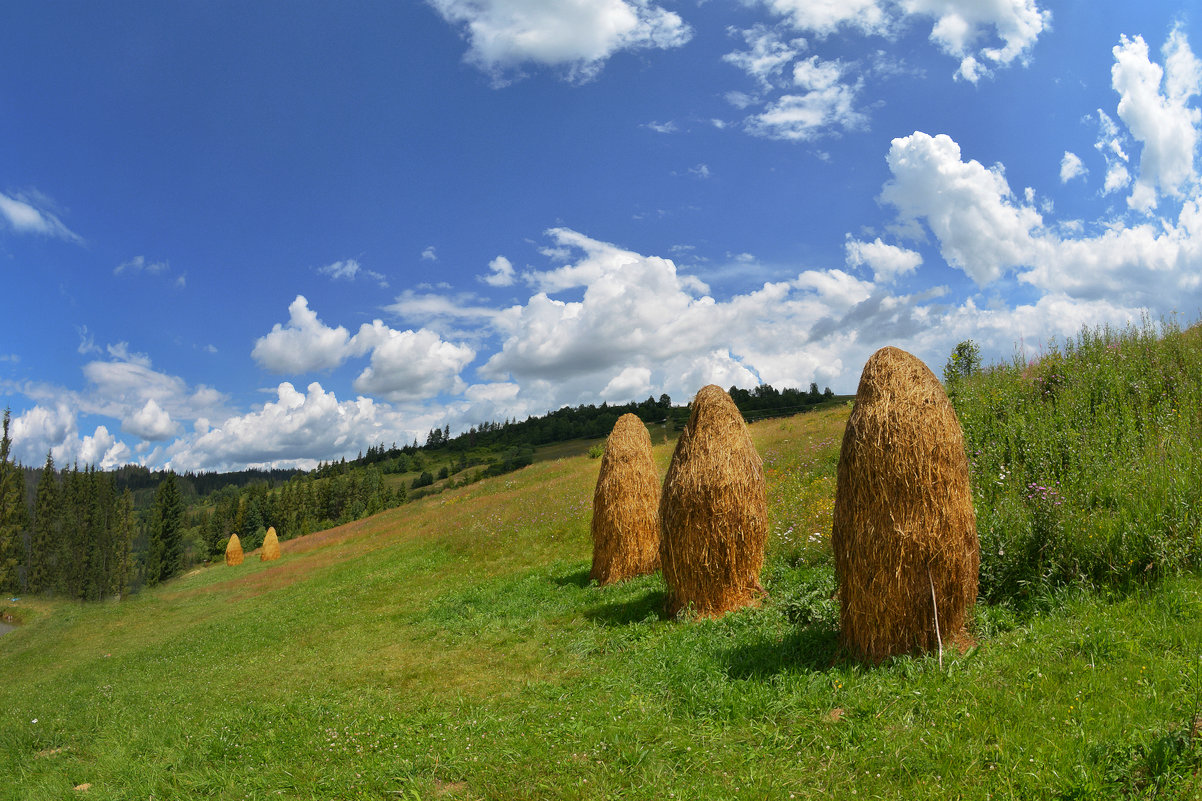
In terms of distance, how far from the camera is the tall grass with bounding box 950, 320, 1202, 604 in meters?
6.79

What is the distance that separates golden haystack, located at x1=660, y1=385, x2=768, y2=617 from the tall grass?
330 centimetres

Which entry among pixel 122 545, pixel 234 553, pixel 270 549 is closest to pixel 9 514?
pixel 122 545

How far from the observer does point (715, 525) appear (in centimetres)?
972

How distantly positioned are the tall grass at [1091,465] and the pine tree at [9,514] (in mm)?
74125

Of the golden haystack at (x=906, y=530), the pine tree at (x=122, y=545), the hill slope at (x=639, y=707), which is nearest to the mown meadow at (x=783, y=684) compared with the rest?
the hill slope at (x=639, y=707)

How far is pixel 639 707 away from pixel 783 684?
160 centimetres

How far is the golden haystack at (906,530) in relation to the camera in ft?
20.3

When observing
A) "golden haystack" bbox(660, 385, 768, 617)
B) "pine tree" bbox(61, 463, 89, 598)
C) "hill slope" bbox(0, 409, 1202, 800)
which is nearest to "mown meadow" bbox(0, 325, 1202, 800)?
"hill slope" bbox(0, 409, 1202, 800)

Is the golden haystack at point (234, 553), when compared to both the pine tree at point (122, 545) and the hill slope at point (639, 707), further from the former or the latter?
the hill slope at point (639, 707)

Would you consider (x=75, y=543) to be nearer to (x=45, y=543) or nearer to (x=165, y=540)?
(x=45, y=543)

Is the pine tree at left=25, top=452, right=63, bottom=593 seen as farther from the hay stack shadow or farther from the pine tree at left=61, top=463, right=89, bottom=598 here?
A: the hay stack shadow

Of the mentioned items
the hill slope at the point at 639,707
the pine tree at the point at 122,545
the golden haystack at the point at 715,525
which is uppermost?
the golden haystack at the point at 715,525

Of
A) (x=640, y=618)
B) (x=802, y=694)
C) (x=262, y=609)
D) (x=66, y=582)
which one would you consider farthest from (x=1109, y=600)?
(x=66, y=582)

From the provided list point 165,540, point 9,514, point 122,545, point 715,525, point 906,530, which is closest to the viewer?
point 906,530
